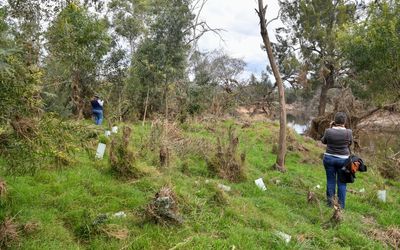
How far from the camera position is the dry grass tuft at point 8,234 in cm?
423

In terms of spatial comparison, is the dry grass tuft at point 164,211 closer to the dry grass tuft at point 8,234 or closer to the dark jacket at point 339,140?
the dry grass tuft at point 8,234

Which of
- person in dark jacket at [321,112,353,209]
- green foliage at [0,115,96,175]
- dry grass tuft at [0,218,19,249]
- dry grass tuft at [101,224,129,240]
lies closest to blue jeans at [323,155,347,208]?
person in dark jacket at [321,112,353,209]

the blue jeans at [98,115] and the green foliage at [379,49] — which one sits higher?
the green foliage at [379,49]

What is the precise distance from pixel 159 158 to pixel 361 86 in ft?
43.0

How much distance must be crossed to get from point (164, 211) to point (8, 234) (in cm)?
182

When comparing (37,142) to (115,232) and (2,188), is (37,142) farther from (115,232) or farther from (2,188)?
(115,232)

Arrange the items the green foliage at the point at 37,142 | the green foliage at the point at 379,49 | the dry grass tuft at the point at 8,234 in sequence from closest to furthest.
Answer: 1. the green foliage at the point at 37,142
2. the dry grass tuft at the point at 8,234
3. the green foliage at the point at 379,49

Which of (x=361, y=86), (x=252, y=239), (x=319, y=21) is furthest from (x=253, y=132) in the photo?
(x=319, y=21)

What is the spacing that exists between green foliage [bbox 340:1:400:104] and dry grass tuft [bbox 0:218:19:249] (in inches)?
463

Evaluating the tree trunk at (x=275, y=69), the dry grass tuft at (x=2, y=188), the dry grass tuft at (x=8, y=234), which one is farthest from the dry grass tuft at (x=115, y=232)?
the tree trunk at (x=275, y=69)

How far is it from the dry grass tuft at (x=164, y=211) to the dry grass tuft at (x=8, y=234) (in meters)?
1.59

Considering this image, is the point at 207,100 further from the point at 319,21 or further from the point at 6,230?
the point at 6,230

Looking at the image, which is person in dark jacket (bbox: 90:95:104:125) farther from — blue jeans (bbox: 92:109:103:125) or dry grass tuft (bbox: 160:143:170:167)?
dry grass tuft (bbox: 160:143:170:167)

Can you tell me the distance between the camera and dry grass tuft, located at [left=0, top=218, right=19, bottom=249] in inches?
167
